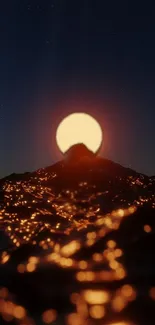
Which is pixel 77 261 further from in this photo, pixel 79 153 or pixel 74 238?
pixel 79 153

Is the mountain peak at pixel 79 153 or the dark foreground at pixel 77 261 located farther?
the mountain peak at pixel 79 153

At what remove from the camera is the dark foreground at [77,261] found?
343 inches

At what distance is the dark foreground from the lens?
8703 millimetres

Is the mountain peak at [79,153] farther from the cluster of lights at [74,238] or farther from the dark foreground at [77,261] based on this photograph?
the dark foreground at [77,261]

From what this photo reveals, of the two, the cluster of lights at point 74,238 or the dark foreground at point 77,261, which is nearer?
the dark foreground at point 77,261

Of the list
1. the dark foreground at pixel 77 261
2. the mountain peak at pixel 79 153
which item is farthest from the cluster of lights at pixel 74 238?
the mountain peak at pixel 79 153

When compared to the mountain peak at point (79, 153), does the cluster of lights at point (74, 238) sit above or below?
below

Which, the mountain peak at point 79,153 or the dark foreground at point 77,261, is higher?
the mountain peak at point 79,153

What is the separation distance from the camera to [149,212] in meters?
18.3

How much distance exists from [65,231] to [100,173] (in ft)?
61.7

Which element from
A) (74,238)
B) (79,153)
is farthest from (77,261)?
(79,153)

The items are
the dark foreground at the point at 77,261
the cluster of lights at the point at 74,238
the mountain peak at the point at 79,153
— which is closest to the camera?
the dark foreground at the point at 77,261

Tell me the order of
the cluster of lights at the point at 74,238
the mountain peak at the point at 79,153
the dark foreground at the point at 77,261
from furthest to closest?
the mountain peak at the point at 79,153
the cluster of lights at the point at 74,238
the dark foreground at the point at 77,261

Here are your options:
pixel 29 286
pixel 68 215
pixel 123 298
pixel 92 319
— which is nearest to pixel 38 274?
pixel 29 286
